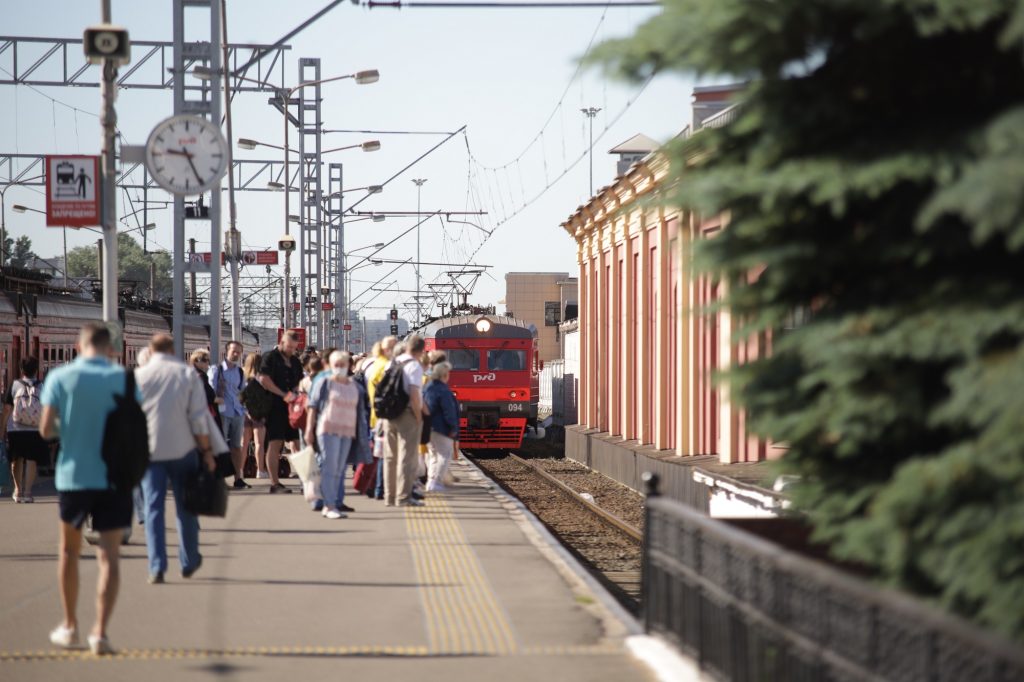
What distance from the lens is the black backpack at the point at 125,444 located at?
873 cm

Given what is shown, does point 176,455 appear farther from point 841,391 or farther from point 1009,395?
point 1009,395

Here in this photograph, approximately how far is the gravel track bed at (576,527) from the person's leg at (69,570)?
9.56 meters

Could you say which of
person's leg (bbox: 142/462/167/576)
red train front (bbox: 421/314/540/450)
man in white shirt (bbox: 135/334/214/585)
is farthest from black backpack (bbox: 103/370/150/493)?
red train front (bbox: 421/314/540/450)

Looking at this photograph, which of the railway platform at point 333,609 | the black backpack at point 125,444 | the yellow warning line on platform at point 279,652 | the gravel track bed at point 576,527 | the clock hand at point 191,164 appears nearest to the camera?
the railway platform at point 333,609

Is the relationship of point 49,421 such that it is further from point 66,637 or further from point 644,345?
point 644,345

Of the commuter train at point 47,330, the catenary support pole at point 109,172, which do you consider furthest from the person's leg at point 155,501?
the commuter train at point 47,330

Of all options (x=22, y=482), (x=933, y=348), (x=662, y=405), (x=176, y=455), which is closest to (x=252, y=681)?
(x=176, y=455)

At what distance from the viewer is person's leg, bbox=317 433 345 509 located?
16000mm

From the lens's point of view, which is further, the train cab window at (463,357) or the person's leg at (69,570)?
the train cab window at (463,357)

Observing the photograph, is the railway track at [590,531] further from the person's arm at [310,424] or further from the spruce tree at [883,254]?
the spruce tree at [883,254]

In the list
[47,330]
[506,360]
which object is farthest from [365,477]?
[506,360]

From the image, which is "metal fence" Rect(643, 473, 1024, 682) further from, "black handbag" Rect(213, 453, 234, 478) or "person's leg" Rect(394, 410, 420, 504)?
"person's leg" Rect(394, 410, 420, 504)

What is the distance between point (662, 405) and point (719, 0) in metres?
21.5

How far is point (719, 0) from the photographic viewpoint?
5820 millimetres
